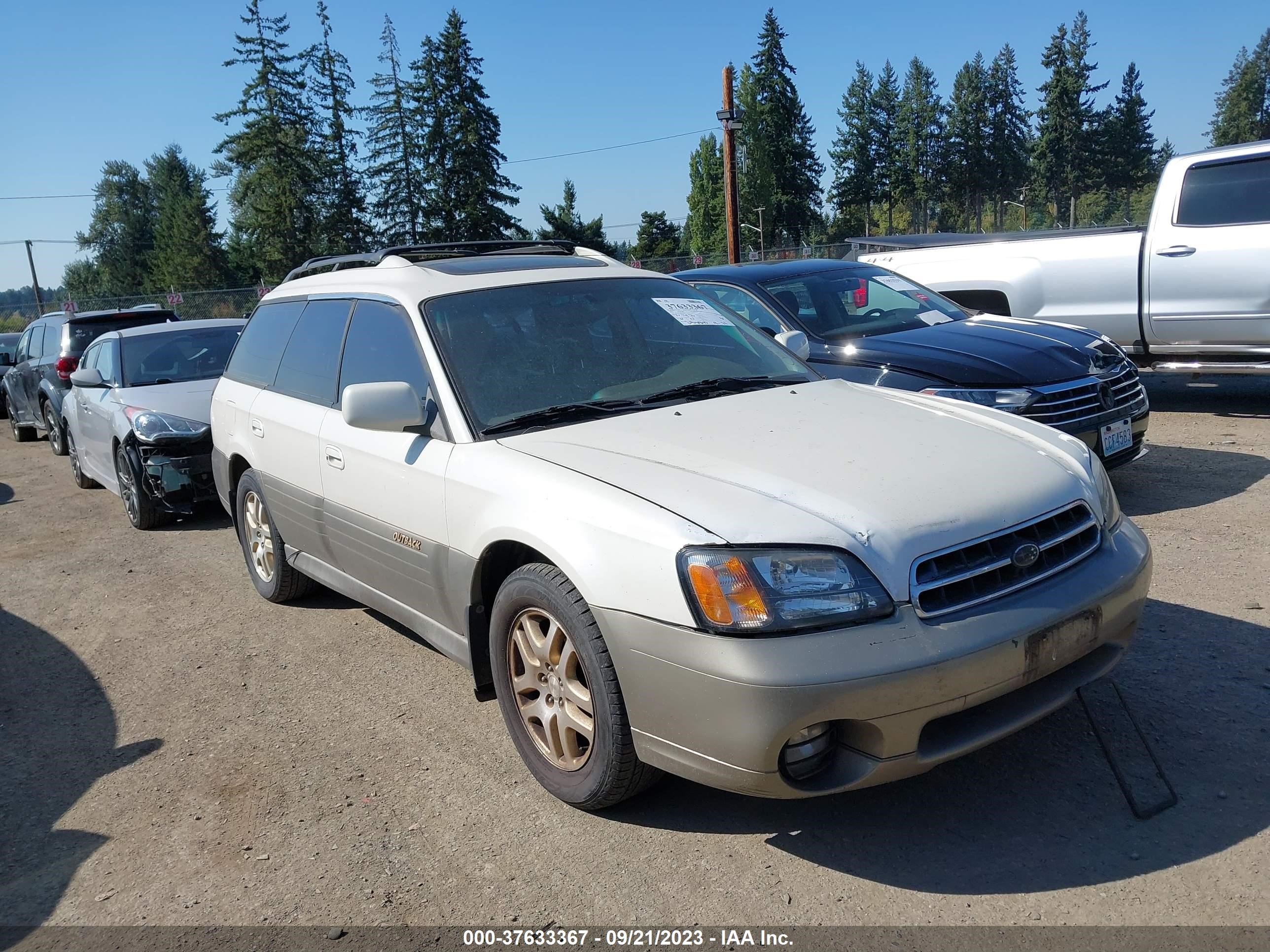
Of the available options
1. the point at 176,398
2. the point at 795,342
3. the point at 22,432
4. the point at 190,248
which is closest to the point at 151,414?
the point at 176,398

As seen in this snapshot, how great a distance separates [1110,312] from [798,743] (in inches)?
288

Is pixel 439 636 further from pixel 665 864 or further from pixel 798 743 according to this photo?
pixel 798 743

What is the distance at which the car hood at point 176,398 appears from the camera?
778 centimetres

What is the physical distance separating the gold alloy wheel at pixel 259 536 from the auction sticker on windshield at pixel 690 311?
2476 millimetres

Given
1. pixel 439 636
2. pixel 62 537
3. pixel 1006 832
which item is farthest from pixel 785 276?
pixel 62 537

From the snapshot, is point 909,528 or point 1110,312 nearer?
point 909,528

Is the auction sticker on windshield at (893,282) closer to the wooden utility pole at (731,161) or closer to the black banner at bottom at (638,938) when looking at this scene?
the black banner at bottom at (638,938)

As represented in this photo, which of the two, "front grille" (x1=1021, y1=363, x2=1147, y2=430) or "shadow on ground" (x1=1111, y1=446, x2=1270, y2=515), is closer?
"front grille" (x1=1021, y1=363, x2=1147, y2=430)

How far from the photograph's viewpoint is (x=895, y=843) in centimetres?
282

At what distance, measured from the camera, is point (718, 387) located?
3.82m

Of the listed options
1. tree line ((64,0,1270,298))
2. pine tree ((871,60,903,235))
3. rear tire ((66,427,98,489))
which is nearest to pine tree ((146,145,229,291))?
tree line ((64,0,1270,298))

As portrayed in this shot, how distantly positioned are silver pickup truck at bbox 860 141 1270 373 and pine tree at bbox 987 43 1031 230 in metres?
88.7

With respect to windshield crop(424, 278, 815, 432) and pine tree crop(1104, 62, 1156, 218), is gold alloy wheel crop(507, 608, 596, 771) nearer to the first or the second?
windshield crop(424, 278, 815, 432)

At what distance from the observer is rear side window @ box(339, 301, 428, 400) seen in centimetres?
379
